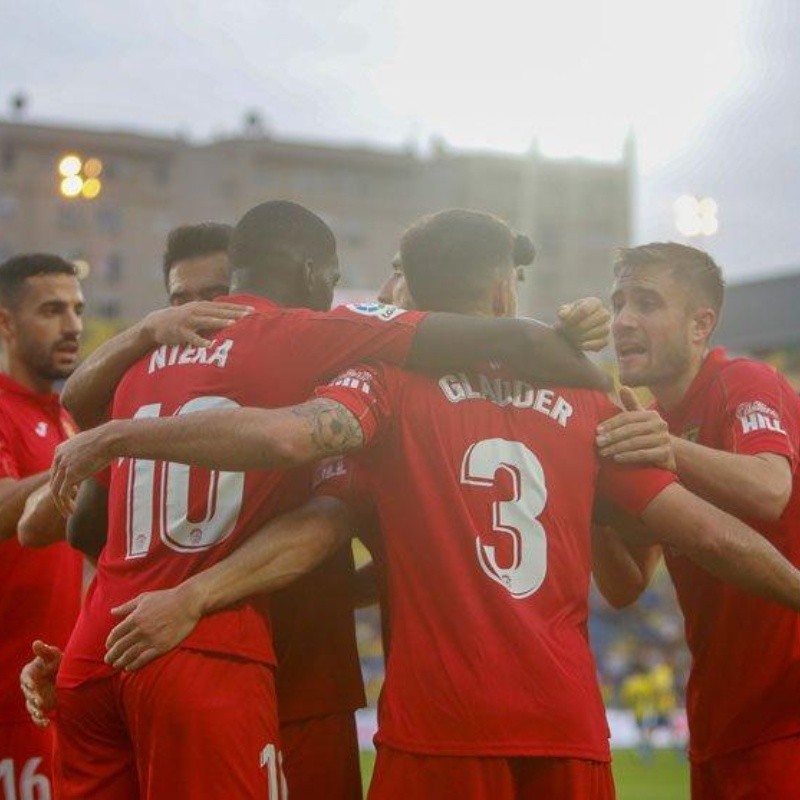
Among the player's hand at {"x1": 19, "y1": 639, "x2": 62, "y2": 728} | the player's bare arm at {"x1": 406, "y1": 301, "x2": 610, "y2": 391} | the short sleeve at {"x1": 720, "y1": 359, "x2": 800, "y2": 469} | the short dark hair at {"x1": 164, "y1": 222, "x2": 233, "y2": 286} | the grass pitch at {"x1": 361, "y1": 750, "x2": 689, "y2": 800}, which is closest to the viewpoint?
the player's bare arm at {"x1": 406, "y1": 301, "x2": 610, "y2": 391}

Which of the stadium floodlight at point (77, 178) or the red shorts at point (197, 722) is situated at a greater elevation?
the stadium floodlight at point (77, 178)

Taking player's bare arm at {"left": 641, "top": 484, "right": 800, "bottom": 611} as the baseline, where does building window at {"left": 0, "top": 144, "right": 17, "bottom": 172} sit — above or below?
above

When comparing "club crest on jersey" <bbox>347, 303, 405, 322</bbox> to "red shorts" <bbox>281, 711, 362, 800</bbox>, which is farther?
"red shorts" <bbox>281, 711, 362, 800</bbox>

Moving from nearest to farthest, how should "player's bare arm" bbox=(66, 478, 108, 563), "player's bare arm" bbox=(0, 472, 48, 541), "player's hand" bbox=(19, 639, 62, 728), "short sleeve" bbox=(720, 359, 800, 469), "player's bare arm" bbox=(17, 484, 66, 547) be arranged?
"player's bare arm" bbox=(66, 478, 108, 563), "player's hand" bbox=(19, 639, 62, 728), "short sleeve" bbox=(720, 359, 800, 469), "player's bare arm" bbox=(17, 484, 66, 547), "player's bare arm" bbox=(0, 472, 48, 541)

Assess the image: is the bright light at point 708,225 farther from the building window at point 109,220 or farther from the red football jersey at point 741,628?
the building window at point 109,220

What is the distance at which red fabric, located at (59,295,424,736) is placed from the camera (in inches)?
175

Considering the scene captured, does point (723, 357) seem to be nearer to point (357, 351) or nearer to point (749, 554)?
point (749, 554)

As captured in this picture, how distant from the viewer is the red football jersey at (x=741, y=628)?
5406 mm

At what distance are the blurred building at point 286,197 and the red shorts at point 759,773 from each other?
6745 centimetres

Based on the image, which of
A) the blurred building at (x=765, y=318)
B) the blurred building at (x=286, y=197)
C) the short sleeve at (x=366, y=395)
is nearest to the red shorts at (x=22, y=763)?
the short sleeve at (x=366, y=395)

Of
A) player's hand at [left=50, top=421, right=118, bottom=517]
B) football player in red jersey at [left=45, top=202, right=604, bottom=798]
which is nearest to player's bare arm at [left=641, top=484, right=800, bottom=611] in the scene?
football player in red jersey at [left=45, top=202, right=604, bottom=798]

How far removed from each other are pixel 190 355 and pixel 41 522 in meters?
1.18

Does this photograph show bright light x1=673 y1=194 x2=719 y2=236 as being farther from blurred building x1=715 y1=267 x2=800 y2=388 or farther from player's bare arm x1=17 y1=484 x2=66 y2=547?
player's bare arm x1=17 y1=484 x2=66 y2=547

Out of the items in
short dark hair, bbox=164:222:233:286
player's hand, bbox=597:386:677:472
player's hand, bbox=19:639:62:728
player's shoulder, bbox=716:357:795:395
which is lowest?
player's hand, bbox=19:639:62:728
